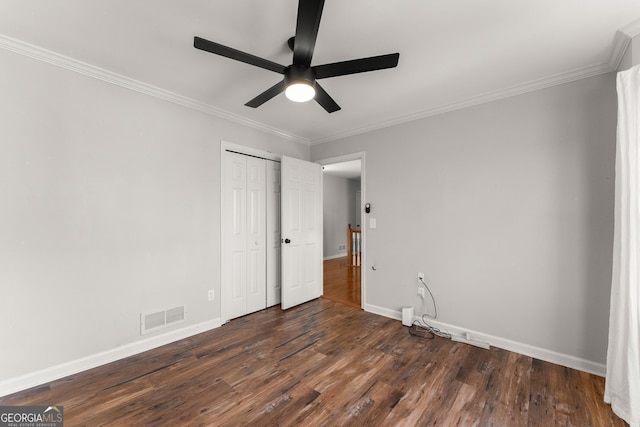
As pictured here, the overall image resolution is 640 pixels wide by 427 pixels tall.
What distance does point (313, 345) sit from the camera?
2.63m

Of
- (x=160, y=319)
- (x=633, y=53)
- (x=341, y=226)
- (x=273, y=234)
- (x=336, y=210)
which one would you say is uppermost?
(x=633, y=53)

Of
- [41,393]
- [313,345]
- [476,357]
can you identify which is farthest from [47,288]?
[476,357]

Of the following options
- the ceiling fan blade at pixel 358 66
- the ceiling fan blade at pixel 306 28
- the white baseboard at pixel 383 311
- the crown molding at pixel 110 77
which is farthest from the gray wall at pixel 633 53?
the crown molding at pixel 110 77

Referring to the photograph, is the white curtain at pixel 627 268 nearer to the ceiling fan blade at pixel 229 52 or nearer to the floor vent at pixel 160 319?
the ceiling fan blade at pixel 229 52

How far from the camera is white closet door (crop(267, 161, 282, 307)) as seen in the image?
3.70 m

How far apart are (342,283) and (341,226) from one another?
343 centimetres

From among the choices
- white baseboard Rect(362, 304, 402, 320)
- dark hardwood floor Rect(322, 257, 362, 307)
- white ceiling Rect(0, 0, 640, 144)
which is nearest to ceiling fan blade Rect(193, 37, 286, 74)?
white ceiling Rect(0, 0, 640, 144)

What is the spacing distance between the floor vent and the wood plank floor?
217mm

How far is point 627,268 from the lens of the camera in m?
1.71

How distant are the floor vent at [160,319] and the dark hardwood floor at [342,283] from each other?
2.16 meters

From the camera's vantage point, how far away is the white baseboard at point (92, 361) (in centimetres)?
190

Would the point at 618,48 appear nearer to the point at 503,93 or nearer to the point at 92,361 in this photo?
the point at 503,93

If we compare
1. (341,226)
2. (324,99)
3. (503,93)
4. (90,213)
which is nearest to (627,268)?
(503,93)

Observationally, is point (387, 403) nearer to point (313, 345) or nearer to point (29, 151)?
point (313, 345)
